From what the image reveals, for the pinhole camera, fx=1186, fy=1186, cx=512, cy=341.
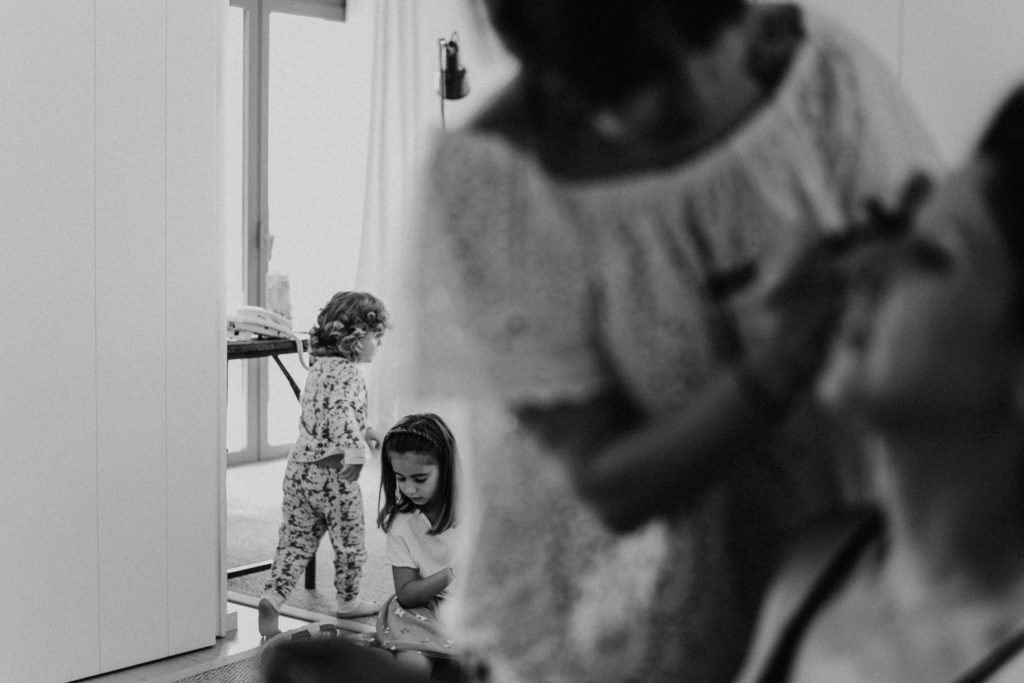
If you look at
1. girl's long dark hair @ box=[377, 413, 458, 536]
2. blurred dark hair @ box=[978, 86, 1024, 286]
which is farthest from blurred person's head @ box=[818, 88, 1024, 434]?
girl's long dark hair @ box=[377, 413, 458, 536]

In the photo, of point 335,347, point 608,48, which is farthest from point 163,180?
point 608,48

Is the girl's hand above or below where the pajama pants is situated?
above

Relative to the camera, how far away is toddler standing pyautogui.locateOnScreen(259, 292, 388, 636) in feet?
8.16

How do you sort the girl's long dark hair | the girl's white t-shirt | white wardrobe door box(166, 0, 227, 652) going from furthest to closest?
white wardrobe door box(166, 0, 227, 652) → the girl's white t-shirt → the girl's long dark hair

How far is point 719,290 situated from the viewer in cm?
83

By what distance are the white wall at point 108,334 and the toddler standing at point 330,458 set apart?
0.19 metres

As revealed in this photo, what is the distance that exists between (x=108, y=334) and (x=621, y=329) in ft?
5.43

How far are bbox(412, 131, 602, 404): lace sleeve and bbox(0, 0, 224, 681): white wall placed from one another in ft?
4.86

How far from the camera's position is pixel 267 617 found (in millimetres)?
2598

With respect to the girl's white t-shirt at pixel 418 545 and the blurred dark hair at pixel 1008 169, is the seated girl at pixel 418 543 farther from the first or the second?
the blurred dark hair at pixel 1008 169

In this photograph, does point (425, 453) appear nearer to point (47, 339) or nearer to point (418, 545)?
point (418, 545)

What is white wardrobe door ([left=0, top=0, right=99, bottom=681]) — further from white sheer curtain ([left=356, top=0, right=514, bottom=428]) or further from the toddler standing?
white sheer curtain ([left=356, top=0, right=514, bottom=428])

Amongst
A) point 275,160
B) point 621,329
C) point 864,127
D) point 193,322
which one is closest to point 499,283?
point 621,329

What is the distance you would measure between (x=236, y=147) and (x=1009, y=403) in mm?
3610
